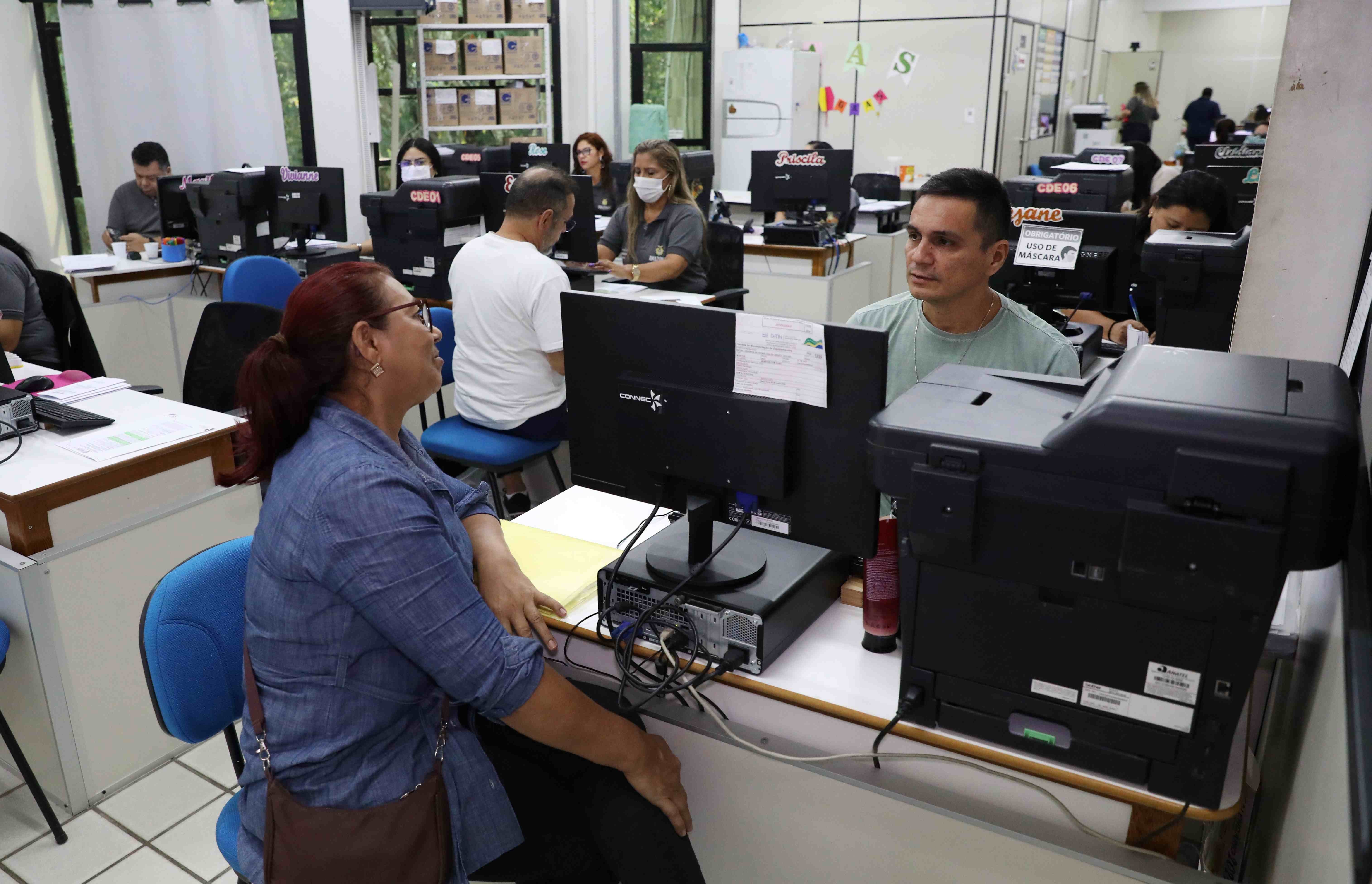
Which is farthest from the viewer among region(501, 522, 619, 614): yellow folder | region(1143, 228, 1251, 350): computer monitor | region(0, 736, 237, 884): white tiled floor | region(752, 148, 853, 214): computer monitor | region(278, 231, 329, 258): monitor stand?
region(752, 148, 853, 214): computer monitor

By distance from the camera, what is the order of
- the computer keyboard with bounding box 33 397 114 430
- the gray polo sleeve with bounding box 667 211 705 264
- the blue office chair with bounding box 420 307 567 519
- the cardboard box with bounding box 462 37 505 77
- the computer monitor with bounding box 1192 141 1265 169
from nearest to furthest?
the computer keyboard with bounding box 33 397 114 430 → the blue office chair with bounding box 420 307 567 519 → the gray polo sleeve with bounding box 667 211 705 264 → the computer monitor with bounding box 1192 141 1265 169 → the cardboard box with bounding box 462 37 505 77

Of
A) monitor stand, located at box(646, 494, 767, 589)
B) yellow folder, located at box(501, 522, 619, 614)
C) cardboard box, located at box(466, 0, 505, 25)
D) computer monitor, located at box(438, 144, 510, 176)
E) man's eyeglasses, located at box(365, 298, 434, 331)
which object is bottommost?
yellow folder, located at box(501, 522, 619, 614)

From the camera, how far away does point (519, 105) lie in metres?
7.30

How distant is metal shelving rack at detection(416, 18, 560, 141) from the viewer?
695 centimetres

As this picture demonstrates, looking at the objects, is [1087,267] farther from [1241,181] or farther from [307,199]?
[307,199]

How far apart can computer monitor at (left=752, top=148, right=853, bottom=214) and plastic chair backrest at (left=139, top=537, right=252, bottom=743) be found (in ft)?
13.3

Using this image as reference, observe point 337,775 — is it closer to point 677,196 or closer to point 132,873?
point 132,873

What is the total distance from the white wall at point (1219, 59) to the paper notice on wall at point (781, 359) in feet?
39.8

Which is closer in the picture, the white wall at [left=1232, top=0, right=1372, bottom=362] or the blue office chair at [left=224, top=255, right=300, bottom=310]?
the white wall at [left=1232, top=0, right=1372, bottom=362]

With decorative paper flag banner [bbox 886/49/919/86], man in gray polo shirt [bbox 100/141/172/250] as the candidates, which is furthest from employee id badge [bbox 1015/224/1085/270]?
decorative paper flag banner [bbox 886/49/919/86]

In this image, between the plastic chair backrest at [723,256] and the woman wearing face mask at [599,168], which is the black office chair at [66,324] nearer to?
the plastic chair backrest at [723,256]

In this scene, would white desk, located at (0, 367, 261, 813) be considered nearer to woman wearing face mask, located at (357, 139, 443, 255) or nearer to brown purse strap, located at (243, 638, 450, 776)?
brown purse strap, located at (243, 638, 450, 776)

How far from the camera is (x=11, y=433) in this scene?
230 centimetres

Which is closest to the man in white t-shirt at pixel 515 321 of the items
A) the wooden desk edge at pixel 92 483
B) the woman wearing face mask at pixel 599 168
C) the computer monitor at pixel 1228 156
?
the wooden desk edge at pixel 92 483
